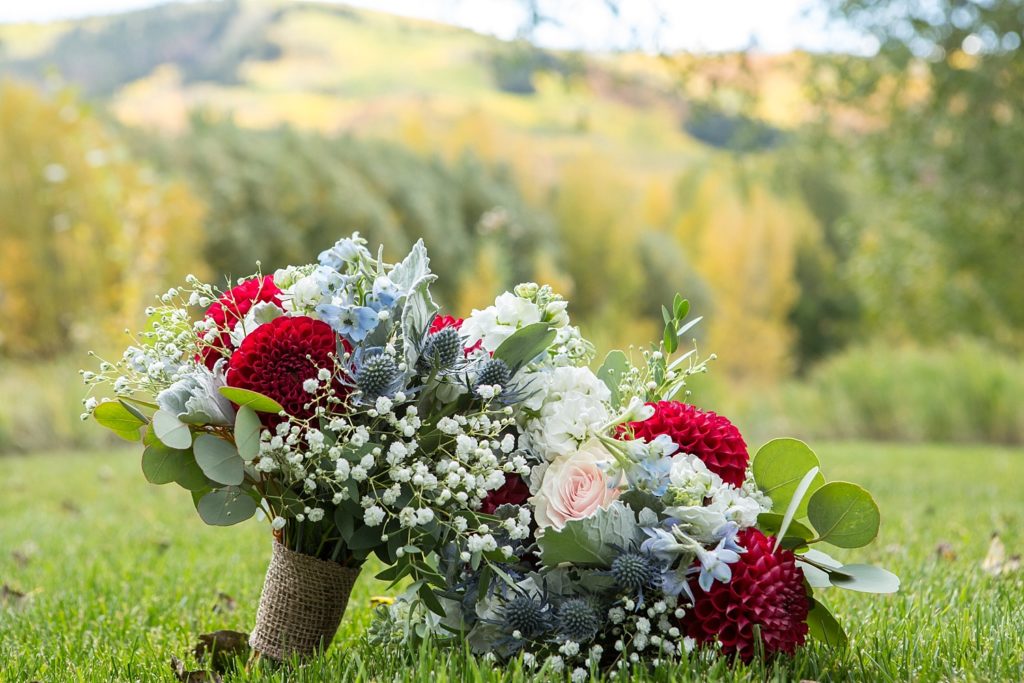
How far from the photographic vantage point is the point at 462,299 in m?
10.8

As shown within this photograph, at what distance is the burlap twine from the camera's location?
5.83ft

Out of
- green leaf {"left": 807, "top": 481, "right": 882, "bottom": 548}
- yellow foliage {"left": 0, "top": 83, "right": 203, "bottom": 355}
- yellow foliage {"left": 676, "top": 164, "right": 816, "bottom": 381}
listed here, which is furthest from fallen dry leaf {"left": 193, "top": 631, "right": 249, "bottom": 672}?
yellow foliage {"left": 676, "top": 164, "right": 816, "bottom": 381}

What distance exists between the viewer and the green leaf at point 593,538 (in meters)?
1.62

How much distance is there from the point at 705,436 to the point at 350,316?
2.25 feet

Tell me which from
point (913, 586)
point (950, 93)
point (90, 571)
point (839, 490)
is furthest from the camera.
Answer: point (950, 93)

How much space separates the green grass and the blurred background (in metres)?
3.41

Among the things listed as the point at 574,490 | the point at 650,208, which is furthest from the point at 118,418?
the point at 650,208

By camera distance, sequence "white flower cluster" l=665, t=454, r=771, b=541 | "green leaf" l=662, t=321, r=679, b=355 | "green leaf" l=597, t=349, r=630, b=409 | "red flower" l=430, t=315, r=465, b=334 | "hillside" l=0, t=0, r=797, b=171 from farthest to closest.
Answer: "hillside" l=0, t=0, r=797, b=171, "green leaf" l=597, t=349, r=630, b=409, "green leaf" l=662, t=321, r=679, b=355, "red flower" l=430, t=315, r=465, b=334, "white flower cluster" l=665, t=454, r=771, b=541

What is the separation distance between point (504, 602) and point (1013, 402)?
26.2 feet

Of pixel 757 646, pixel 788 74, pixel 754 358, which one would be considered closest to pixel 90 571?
pixel 757 646

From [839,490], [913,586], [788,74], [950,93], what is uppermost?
[788,74]

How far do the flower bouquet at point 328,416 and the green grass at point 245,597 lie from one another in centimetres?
20

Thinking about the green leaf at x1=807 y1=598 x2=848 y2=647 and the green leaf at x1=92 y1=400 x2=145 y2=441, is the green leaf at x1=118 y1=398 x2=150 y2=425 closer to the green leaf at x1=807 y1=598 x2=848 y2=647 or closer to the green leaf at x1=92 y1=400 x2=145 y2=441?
the green leaf at x1=92 y1=400 x2=145 y2=441

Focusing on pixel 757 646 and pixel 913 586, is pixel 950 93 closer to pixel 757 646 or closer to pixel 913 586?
pixel 913 586
